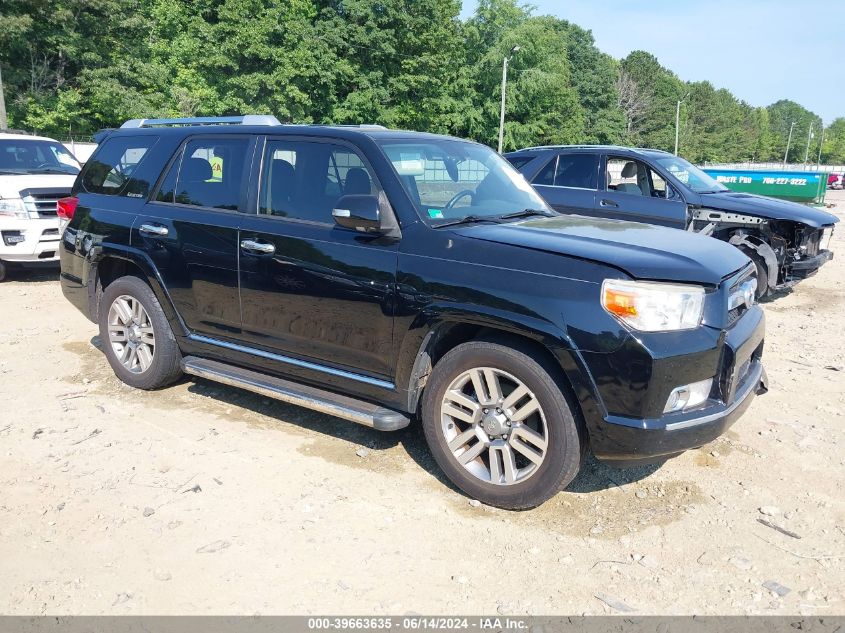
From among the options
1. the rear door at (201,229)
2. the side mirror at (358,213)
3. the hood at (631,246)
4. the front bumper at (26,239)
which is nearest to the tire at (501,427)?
the hood at (631,246)

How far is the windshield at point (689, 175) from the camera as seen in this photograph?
915cm

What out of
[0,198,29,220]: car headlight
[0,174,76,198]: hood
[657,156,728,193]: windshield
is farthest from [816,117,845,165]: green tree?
[0,198,29,220]: car headlight

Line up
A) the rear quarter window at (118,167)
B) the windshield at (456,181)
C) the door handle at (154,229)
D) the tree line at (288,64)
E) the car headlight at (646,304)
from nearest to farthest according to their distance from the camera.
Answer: the car headlight at (646,304) → the windshield at (456,181) → the door handle at (154,229) → the rear quarter window at (118,167) → the tree line at (288,64)

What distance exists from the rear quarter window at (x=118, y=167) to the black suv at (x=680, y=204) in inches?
227

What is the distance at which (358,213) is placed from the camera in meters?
3.75

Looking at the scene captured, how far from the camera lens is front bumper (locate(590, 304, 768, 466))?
127 inches

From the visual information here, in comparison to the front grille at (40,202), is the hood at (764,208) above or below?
above

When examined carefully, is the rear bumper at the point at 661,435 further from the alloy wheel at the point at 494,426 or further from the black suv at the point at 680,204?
the black suv at the point at 680,204

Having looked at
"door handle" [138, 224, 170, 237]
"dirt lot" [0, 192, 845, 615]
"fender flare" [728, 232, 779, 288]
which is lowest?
"dirt lot" [0, 192, 845, 615]

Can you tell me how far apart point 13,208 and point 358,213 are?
7636 mm

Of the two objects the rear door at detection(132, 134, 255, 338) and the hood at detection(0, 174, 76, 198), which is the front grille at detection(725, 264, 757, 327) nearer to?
the rear door at detection(132, 134, 255, 338)

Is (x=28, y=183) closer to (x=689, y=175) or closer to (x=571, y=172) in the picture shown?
(x=571, y=172)

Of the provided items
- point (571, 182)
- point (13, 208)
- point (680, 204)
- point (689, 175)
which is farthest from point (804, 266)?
point (13, 208)

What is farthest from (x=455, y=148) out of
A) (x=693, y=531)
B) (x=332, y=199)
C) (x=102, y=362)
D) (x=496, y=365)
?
(x=102, y=362)
